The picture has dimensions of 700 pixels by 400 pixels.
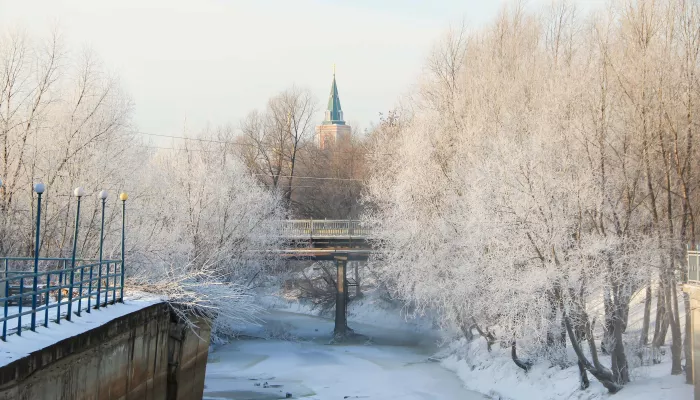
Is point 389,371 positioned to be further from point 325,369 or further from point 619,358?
point 619,358

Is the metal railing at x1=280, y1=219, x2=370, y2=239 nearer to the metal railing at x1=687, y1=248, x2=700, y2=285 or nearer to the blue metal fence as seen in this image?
the blue metal fence

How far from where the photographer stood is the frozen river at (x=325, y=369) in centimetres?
2659

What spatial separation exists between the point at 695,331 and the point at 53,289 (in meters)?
14.4

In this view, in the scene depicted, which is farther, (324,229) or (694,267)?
(324,229)

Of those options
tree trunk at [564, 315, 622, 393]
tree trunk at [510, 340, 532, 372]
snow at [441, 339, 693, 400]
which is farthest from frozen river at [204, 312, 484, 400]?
tree trunk at [564, 315, 622, 393]

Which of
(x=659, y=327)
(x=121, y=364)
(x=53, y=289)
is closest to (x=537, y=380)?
(x=659, y=327)

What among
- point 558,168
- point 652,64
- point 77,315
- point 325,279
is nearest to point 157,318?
point 77,315

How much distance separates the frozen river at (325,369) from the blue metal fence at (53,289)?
24.6 feet

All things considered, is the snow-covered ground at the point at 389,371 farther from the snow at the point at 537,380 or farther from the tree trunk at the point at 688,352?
the tree trunk at the point at 688,352

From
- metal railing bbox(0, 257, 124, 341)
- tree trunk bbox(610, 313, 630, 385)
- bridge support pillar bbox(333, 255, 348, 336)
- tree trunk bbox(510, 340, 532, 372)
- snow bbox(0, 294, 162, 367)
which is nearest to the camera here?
snow bbox(0, 294, 162, 367)

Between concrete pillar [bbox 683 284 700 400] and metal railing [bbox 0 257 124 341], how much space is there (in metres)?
13.1

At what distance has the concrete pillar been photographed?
18359 millimetres

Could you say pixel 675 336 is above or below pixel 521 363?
above

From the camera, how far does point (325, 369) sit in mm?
31156
